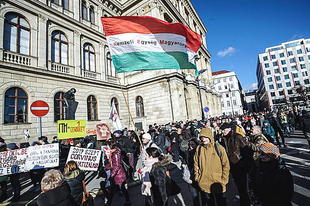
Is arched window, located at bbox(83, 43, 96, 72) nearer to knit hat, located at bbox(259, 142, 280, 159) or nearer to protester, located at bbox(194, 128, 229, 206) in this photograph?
protester, located at bbox(194, 128, 229, 206)

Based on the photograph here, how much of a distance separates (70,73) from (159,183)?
15001mm

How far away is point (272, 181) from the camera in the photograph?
6.41 ft

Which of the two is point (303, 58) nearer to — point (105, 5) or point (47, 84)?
point (105, 5)

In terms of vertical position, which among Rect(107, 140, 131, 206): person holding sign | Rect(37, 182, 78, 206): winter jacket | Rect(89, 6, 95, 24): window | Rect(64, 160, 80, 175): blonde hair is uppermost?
Rect(89, 6, 95, 24): window

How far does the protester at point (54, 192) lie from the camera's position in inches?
79.6

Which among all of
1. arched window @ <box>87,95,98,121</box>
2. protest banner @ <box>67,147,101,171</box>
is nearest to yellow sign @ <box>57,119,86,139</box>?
protest banner @ <box>67,147,101,171</box>

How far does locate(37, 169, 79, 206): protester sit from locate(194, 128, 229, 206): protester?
2220mm

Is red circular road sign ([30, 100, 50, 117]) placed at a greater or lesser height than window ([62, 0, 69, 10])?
lesser

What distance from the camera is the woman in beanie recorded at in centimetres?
187

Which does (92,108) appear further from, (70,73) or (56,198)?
(56,198)

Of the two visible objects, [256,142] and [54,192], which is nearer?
[54,192]

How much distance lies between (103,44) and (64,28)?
460 cm

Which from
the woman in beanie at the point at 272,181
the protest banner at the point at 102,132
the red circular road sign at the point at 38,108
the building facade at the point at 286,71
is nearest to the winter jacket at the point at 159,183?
the woman in beanie at the point at 272,181

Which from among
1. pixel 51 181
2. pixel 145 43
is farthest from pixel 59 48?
pixel 51 181
